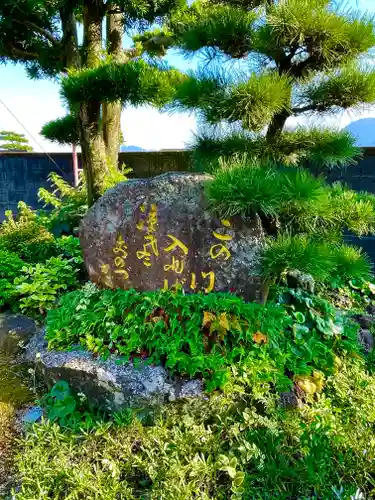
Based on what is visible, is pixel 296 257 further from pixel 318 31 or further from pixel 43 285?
pixel 43 285

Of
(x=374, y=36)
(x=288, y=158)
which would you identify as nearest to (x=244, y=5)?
(x=374, y=36)

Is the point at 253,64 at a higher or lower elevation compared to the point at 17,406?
higher

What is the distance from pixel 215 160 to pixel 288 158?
519 mm

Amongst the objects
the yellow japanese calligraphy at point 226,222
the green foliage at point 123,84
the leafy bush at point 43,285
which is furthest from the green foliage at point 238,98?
the leafy bush at point 43,285

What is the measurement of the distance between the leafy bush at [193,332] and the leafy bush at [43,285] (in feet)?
1.72

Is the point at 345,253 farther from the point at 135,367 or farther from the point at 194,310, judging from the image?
the point at 135,367

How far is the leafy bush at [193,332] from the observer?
91.2 inches

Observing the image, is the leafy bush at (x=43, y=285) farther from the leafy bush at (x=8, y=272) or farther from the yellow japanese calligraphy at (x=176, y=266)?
the yellow japanese calligraphy at (x=176, y=266)

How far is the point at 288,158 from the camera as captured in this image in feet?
9.64

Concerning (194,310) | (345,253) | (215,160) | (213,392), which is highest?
(215,160)

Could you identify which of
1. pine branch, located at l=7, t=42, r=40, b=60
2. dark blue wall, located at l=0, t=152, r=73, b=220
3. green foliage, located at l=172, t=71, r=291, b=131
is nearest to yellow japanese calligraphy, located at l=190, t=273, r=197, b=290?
green foliage, located at l=172, t=71, r=291, b=131

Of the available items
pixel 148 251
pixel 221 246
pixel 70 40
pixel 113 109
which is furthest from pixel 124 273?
pixel 70 40

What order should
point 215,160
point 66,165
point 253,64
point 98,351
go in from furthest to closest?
point 66,165 → point 215,160 → point 253,64 → point 98,351

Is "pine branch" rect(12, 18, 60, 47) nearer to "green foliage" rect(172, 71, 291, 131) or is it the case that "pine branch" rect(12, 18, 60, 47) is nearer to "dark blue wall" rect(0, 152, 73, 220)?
"dark blue wall" rect(0, 152, 73, 220)
